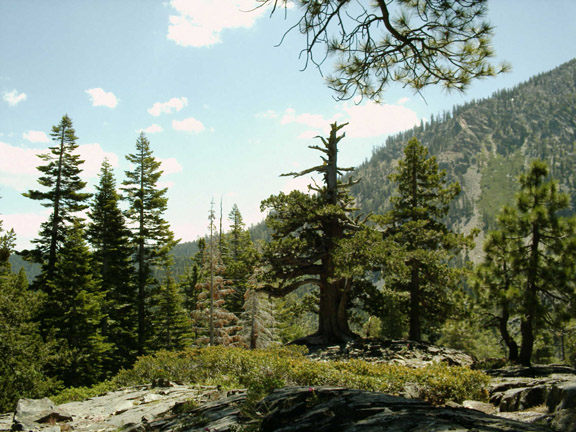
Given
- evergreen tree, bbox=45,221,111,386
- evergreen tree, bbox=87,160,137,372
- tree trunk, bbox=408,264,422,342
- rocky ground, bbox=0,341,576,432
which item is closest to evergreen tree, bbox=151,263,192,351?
evergreen tree, bbox=87,160,137,372

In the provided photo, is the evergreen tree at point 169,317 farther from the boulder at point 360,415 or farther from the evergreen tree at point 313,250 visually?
the boulder at point 360,415

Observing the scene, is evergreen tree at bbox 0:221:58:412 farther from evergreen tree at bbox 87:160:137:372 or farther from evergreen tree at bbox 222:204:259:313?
evergreen tree at bbox 222:204:259:313

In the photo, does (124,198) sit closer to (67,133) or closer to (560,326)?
(67,133)

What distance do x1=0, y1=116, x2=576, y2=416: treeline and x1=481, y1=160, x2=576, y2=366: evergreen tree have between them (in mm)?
45

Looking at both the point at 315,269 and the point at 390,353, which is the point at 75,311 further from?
the point at 390,353

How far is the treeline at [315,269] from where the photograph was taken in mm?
13531

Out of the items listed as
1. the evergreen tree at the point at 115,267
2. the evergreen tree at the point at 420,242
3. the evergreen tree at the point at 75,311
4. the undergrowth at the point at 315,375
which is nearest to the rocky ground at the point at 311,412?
the undergrowth at the point at 315,375

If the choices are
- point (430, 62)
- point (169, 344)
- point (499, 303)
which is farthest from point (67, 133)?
point (499, 303)

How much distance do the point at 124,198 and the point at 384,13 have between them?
25.1 m

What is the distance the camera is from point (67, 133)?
23328 mm

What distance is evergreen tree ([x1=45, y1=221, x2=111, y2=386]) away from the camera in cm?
2036

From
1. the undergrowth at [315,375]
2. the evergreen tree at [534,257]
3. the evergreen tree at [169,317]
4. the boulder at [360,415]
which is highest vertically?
the evergreen tree at [534,257]

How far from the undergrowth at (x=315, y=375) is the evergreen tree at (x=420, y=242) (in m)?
7.06

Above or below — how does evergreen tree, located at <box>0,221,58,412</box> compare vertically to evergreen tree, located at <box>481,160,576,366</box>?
below
